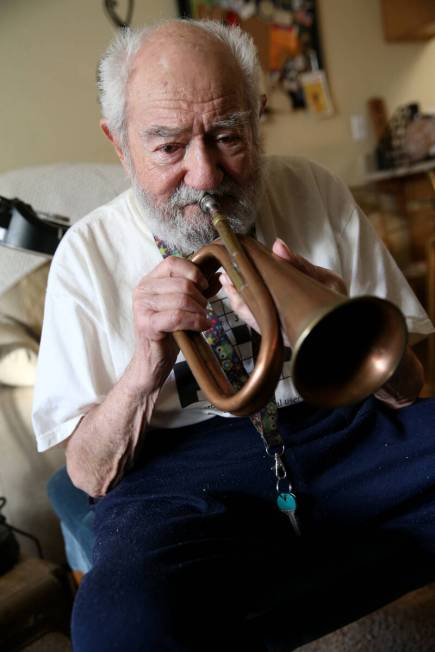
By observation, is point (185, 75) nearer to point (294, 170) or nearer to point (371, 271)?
point (294, 170)

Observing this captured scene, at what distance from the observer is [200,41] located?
1.03 metres

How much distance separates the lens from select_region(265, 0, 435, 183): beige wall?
3.09 metres

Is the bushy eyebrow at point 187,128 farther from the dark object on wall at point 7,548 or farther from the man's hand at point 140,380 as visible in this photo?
the dark object on wall at point 7,548

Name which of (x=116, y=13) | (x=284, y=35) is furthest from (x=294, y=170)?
(x=284, y=35)

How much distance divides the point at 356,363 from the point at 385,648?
85 centimetres

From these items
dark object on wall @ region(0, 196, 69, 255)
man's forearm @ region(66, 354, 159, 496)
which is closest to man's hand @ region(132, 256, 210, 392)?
man's forearm @ region(66, 354, 159, 496)

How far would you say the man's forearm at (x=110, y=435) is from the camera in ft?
3.21

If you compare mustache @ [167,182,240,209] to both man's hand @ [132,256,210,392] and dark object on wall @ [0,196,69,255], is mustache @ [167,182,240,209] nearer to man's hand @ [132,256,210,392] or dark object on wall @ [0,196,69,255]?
man's hand @ [132,256,210,392]

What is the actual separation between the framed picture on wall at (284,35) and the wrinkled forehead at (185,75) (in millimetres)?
1856

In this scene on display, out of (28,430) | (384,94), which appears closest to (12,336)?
(28,430)

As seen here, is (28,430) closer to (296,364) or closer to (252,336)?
(252,336)

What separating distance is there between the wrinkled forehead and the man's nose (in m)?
0.07

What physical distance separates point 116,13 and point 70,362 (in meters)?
1.74

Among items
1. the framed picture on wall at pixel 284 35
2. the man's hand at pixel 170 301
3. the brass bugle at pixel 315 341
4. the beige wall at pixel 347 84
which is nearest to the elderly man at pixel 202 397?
the man's hand at pixel 170 301
